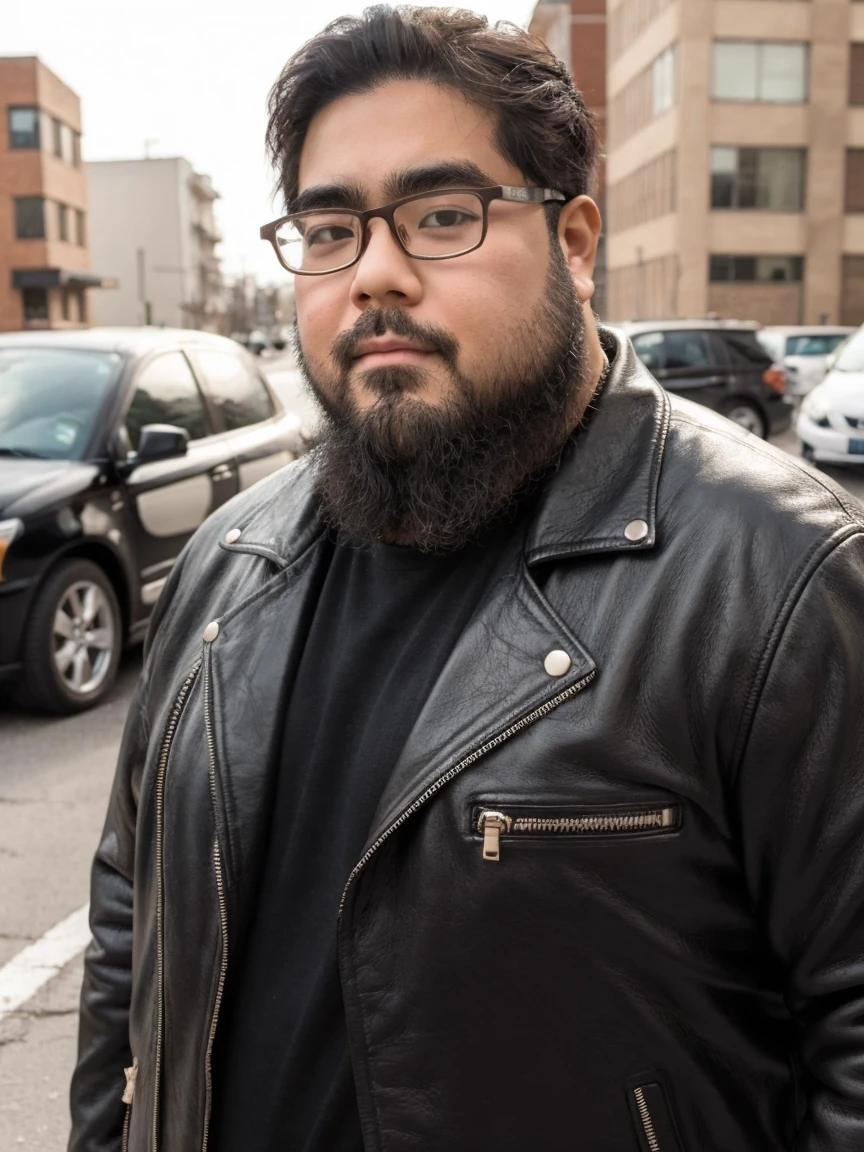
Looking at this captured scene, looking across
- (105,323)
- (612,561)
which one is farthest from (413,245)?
(105,323)

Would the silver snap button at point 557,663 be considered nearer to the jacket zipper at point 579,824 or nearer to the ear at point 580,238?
the jacket zipper at point 579,824

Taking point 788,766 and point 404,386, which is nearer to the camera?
point 788,766

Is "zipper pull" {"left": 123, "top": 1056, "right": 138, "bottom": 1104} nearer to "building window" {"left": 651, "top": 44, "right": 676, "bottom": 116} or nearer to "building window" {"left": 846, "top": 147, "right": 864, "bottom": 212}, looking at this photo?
"building window" {"left": 651, "top": 44, "right": 676, "bottom": 116}

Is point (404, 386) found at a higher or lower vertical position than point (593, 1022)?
higher

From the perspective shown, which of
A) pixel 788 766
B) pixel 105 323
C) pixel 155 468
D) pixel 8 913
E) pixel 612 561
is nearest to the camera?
pixel 788 766

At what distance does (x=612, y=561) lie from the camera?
1478 mm

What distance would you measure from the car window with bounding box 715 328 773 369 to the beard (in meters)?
15.0

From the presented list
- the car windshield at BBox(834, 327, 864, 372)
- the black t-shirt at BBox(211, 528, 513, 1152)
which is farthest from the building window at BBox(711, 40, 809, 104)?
the black t-shirt at BBox(211, 528, 513, 1152)

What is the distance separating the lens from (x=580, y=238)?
5.98 ft

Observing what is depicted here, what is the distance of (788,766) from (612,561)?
301 millimetres

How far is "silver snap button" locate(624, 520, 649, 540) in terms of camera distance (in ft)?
4.79

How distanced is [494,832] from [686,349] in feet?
50.0

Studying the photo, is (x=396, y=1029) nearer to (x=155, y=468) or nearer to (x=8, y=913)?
(x=8, y=913)

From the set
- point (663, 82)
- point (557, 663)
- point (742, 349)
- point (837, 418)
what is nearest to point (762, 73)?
point (663, 82)
